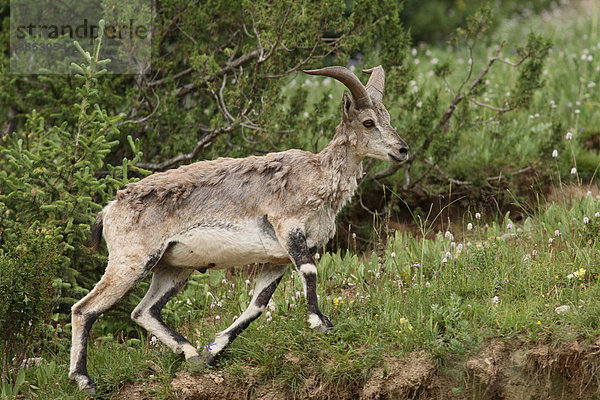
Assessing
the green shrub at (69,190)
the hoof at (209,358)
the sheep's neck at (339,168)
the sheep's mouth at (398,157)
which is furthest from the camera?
the green shrub at (69,190)

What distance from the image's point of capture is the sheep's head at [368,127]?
6.20m

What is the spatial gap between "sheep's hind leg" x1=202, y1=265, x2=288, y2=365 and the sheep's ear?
1.34 meters

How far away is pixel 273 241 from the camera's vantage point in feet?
20.5

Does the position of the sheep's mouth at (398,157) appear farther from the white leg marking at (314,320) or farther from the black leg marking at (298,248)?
the white leg marking at (314,320)

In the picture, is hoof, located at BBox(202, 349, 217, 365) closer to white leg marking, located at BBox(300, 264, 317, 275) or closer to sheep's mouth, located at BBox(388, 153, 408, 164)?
white leg marking, located at BBox(300, 264, 317, 275)

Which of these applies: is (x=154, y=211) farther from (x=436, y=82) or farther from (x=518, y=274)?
(x=436, y=82)

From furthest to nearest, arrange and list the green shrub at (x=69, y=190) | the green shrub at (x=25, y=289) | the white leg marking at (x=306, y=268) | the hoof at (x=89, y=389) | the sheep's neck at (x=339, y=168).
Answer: the green shrub at (x=69, y=190)
the green shrub at (x=25, y=289)
the hoof at (x=89, y=389)
the sheep's neck at (x=339, y=168)
the white leg marking at (x=306, y=268)

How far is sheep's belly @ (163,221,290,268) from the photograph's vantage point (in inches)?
246

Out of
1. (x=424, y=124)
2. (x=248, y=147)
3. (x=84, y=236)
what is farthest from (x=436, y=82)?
(x=84, y=236)

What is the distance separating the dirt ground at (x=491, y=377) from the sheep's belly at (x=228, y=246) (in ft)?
3.62

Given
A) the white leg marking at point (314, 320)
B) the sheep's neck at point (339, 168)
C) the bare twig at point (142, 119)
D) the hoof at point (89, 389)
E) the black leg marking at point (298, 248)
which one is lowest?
the hoof at point (89, 389)

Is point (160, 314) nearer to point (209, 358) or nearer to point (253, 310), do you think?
point (209, 358)

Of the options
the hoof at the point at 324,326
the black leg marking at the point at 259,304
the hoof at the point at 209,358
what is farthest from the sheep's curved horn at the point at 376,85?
the hoof at the point at 209,358

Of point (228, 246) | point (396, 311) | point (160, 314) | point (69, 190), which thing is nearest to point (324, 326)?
point (396, 311)
